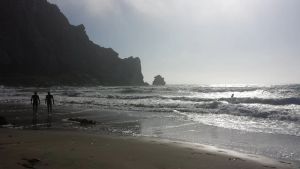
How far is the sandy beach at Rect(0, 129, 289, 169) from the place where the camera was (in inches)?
310

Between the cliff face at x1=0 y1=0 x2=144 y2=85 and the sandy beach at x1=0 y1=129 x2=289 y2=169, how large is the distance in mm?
102825

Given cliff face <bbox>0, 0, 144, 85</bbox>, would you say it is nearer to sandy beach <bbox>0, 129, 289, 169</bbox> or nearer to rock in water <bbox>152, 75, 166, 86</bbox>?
rock in water <bbox>152, 75, 166, 86</bbox>

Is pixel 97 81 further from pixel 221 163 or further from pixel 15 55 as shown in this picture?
pixel 221 163

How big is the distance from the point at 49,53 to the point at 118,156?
12561 centimetres

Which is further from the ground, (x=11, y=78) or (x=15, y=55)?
(x=15, y=55)

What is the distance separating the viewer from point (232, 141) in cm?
1355

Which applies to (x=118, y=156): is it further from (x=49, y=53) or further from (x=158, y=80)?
(x=158, y=80)

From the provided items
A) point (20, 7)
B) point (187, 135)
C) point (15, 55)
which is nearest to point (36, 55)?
point (15, 55)

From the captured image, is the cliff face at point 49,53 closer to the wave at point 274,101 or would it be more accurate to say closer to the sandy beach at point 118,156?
the wave at point 274,101

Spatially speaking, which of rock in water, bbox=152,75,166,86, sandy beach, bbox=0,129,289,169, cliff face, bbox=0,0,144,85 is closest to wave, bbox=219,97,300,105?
sandy beach, bbox=0,129,289,169

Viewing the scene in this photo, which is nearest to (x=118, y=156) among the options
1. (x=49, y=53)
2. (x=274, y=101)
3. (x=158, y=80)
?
(x=274, y=101)

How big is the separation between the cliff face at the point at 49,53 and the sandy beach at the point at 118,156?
102825mm

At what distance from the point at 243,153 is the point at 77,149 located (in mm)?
5125

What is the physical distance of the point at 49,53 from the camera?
5079 inches
